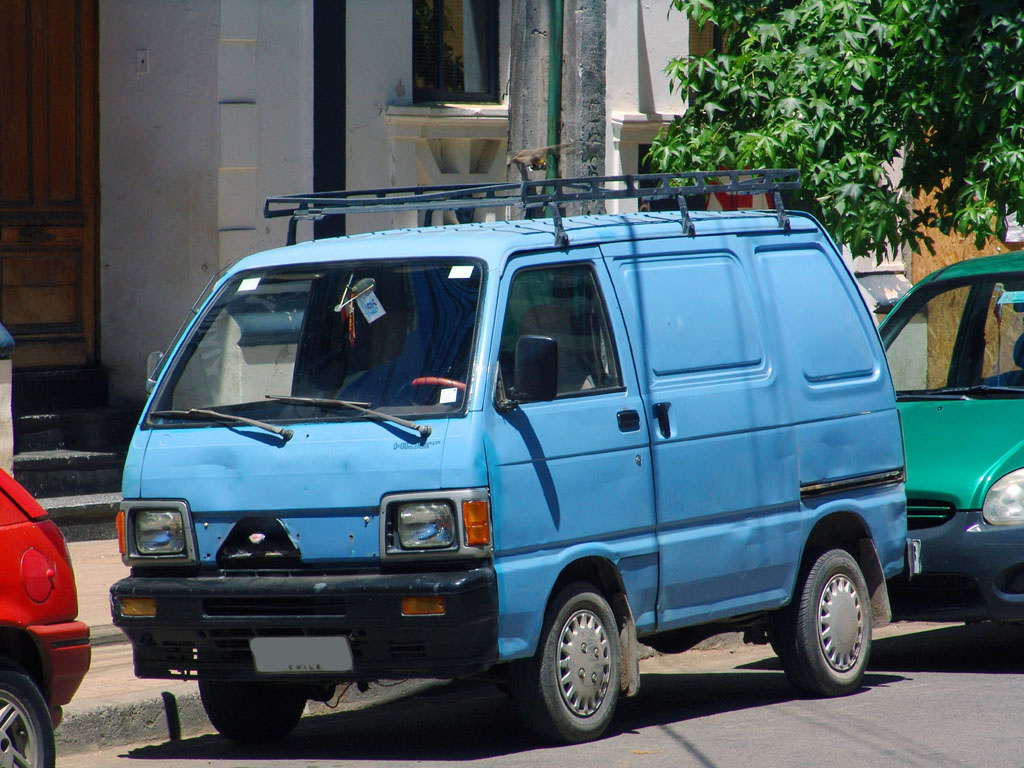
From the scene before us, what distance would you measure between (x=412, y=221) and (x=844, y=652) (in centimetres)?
699

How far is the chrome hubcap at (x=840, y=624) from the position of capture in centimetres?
758

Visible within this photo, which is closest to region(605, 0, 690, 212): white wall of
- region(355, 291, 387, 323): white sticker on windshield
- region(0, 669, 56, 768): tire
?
region(355, 291, 387, 323): white sticker on windshield

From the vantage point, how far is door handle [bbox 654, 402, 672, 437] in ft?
22.4

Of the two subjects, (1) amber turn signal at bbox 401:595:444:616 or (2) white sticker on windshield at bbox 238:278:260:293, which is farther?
(2) white sticker on windshield at bbox 238:278:260:293

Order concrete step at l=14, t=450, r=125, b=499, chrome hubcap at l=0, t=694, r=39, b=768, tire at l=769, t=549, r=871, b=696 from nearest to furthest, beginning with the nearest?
chrome hubcap at l=0, t=694, r=39, b=768 < tire at l=769, t=549, r=871, b=696 < concrete step at l=14, t=450, r=125, b=499

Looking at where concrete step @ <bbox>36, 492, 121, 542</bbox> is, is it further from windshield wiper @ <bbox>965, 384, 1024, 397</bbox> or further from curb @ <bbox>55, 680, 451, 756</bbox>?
windshield wiper @ <bbox>965, 384, 1024, 397</bbox>

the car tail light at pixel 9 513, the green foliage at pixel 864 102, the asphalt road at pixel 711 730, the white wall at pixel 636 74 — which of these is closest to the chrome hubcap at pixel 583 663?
the asphalt road at pixel 711 730

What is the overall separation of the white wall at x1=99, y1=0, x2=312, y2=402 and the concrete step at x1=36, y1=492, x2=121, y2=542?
53.7 inches

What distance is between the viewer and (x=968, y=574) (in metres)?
7.94

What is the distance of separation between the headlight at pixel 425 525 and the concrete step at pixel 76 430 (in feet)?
20.8

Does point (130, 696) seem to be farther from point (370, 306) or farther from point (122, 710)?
point (370, 306)

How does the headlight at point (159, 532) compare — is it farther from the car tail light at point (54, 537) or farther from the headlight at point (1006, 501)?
the headlight at point (1006, 501)

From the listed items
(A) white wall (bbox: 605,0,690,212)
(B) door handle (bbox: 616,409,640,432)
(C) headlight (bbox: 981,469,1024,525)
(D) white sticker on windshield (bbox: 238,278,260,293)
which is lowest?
(C) headlight (bbox: 981,469,1024,525)

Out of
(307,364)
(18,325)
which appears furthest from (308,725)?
(18,325)
